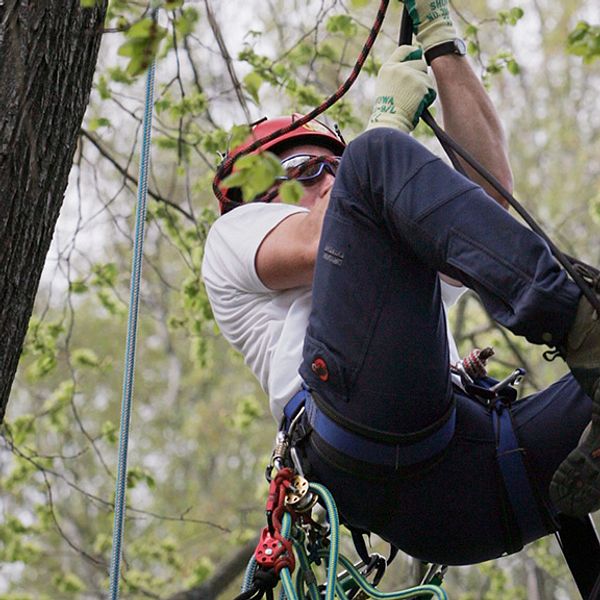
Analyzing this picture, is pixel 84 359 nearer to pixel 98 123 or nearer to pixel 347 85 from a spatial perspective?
pixel 98 123

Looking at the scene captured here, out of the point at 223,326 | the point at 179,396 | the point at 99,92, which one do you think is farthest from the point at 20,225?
the point at 179,396

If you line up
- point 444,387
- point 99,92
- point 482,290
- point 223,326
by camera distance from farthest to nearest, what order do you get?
point 99,92, point 223,326, point 444,387, point 482,290

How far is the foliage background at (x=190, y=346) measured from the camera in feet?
16.9

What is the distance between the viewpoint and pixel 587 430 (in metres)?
2.06

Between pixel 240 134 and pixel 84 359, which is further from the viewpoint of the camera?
pixel 84 359

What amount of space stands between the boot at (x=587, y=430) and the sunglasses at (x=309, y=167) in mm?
1148

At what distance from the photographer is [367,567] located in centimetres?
274

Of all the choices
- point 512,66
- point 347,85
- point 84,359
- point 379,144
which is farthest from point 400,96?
point 84,359

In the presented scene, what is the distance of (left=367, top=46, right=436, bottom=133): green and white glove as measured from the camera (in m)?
2.58

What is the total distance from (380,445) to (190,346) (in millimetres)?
9768

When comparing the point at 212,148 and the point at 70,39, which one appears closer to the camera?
the point at 70,39

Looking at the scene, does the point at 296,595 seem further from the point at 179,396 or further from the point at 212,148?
the point at 179,396

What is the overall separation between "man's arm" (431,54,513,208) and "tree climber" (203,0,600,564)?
0.23 meters

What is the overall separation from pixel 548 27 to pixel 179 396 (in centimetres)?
752
